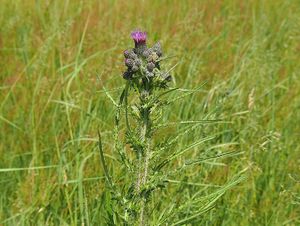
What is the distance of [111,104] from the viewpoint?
312cm

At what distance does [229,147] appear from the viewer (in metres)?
2.98

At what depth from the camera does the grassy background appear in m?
2.54

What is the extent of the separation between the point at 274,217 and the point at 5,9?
2.95 m

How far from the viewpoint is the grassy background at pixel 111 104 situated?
8.32ft

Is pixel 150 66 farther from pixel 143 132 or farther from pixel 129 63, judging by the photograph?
pixel 143 132

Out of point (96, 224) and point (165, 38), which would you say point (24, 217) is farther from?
point (165, 38)

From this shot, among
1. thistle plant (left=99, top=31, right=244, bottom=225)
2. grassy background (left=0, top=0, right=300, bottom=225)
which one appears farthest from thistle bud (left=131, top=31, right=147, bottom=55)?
grassy background (left=0, top=0, right=300, bottom=225)

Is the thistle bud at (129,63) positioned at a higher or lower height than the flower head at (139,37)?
lower

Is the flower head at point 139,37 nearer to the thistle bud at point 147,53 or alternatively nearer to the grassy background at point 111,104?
the thistle bud at point 147,53

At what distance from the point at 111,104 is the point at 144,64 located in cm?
144

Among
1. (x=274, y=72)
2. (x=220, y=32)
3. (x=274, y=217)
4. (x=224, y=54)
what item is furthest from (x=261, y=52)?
(x=274, y=217)

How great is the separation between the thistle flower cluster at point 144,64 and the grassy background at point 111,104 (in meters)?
0.24

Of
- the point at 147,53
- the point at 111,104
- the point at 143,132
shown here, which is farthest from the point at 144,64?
the point at 111,104

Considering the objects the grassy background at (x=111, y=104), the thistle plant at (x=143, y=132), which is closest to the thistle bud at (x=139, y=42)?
the thistle plant at (x=143, y=132)
